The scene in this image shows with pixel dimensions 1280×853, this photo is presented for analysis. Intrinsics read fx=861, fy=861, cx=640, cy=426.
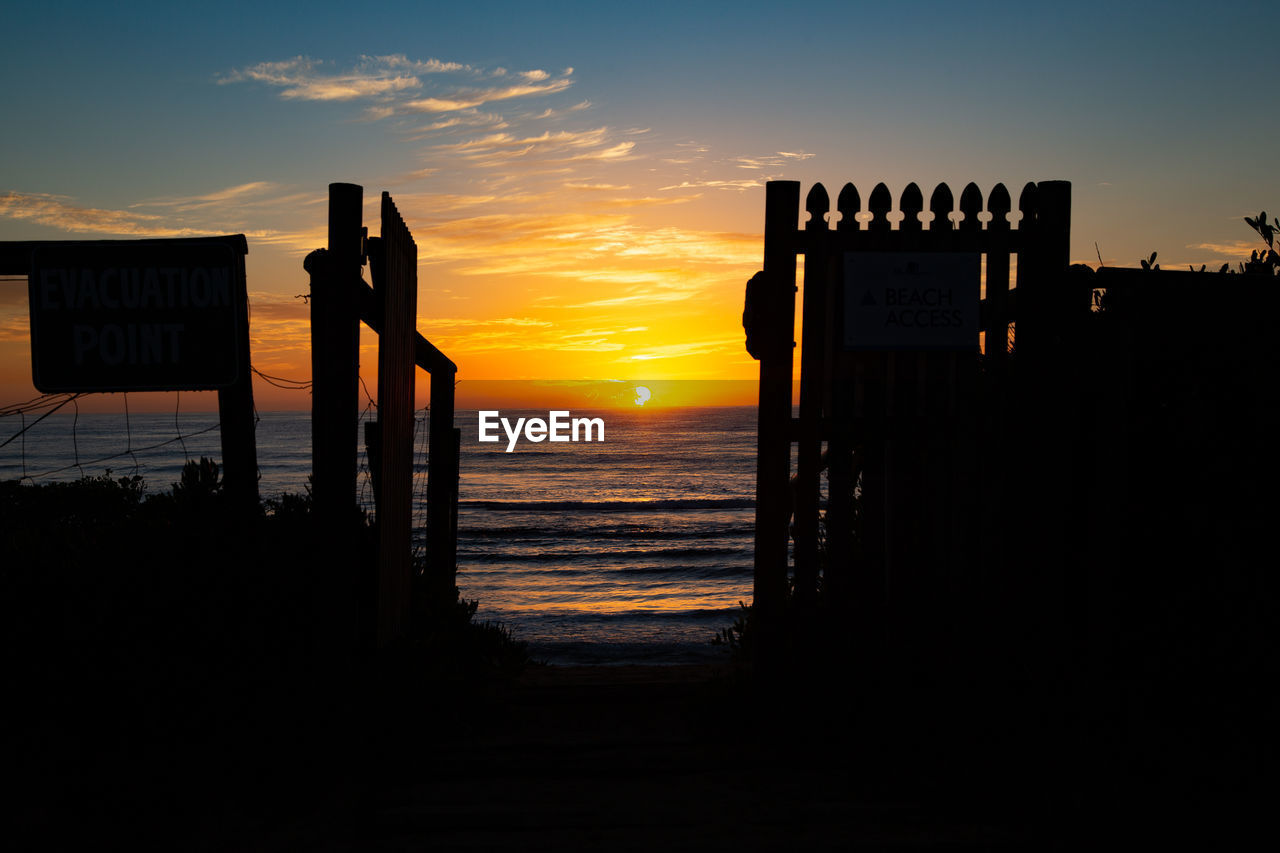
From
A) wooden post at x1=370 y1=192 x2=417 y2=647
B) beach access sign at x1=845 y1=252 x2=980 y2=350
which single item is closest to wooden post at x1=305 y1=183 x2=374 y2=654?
wooden post at x1=370 y1=192 x2=417 y2=647

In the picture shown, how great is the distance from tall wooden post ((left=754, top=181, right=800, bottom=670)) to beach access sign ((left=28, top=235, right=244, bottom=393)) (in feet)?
9.28

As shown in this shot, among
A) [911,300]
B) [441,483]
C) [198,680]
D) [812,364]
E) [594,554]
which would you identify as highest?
[911,300]

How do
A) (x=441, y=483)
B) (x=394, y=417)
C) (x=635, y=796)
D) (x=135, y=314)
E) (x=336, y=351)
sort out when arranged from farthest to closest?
(x=441, y=483), (x=394, y=417), (x=135, y=314), (x=336, y=351), (x=635, y=796)

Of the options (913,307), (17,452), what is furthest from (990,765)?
(17,452)

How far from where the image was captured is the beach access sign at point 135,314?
4449mm

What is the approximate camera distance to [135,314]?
4.49 m

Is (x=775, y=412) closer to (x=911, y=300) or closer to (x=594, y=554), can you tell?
(x=911, y=300)

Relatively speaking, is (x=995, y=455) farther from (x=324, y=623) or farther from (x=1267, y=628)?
(x=324, y=623)

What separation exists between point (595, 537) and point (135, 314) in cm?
2081

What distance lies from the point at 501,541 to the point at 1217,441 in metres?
21.0

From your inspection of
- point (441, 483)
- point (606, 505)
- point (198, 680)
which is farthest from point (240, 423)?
point (606, 505)

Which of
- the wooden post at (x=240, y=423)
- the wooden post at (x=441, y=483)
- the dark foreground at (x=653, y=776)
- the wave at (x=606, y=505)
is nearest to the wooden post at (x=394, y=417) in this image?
the dark foreground at (x=653, y=776)

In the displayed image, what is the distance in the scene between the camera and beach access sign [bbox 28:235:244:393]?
14.6 feet

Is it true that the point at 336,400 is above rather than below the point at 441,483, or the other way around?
above
